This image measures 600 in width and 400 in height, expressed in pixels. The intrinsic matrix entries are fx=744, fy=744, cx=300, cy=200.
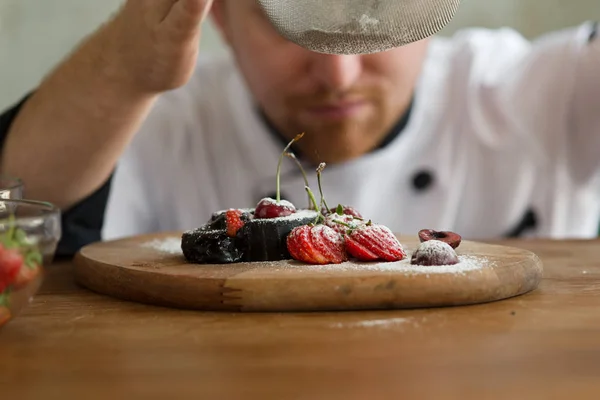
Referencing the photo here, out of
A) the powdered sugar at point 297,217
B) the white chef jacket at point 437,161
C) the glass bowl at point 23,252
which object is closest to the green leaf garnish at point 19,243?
the glass bowl at point 23,252

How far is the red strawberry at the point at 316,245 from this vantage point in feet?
2.35

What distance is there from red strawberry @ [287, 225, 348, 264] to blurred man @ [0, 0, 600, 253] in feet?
1.57

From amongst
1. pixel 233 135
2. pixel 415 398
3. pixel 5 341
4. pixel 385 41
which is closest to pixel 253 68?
pixel 233 135

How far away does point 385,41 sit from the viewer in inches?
29.9

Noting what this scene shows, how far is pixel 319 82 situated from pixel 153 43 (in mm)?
399

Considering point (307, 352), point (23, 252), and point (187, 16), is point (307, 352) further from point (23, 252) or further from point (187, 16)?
point (187, 16)

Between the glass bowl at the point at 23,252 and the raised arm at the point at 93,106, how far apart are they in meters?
0.37

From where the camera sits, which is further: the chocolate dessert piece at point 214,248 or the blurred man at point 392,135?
the blurred man at point 392,135

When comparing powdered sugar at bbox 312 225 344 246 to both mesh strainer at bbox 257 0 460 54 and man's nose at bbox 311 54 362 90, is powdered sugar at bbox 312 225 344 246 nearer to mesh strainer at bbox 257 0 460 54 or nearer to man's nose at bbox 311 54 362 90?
mesh strainer at bbox 257 0 460 54

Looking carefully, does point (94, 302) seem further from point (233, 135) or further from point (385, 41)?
point (233, 135)

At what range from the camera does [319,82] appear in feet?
4.02

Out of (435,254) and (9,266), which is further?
(435,254)

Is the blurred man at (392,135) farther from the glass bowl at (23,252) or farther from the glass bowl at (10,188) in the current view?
the glass bowl at (23,252)

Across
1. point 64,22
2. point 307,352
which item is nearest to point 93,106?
point 307,352
